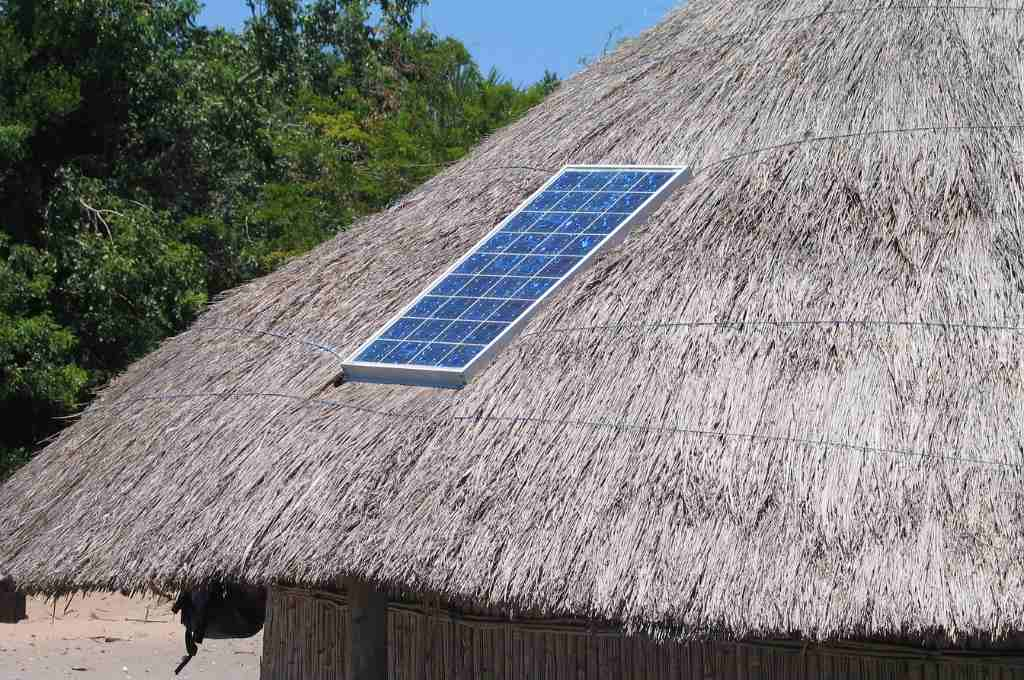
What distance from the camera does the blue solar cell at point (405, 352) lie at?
5.80m

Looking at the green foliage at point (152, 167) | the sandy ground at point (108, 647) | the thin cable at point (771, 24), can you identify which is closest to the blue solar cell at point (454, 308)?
the thin cable at point (771, 24)

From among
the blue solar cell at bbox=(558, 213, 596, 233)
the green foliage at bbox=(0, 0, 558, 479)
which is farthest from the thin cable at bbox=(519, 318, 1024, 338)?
the green foliage at bbox=(0, 0, 558, 479)

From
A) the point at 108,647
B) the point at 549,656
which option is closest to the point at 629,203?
the point at 549,656

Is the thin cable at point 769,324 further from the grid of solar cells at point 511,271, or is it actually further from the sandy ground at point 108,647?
the sandy ground at point 108,647

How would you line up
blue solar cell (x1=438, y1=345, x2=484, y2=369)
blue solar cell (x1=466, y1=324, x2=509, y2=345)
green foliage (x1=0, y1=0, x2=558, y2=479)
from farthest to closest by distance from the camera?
green foliage (x1=0, y1=0, x2=558, y2=479), blue solar cell (x1=466, y1=324, x2=509, y2=345), blue solar cell (x1=438, y1=345, x2=484, y2=369)

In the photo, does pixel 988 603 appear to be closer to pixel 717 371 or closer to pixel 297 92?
pixel 717 371

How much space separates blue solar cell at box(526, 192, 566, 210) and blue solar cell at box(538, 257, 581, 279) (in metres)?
0.56

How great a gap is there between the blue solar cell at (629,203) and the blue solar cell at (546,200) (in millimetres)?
436

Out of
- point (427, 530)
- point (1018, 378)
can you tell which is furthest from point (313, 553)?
point (1018, 378)

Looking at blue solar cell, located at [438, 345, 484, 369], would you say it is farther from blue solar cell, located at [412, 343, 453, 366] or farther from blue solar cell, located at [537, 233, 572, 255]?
blue solar cell, located at [537, 233, 572, 255]

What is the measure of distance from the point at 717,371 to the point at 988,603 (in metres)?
1.34

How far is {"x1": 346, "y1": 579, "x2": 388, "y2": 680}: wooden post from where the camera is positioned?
597cm

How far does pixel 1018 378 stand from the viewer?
4.64 meters

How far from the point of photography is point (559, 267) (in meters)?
5.95
